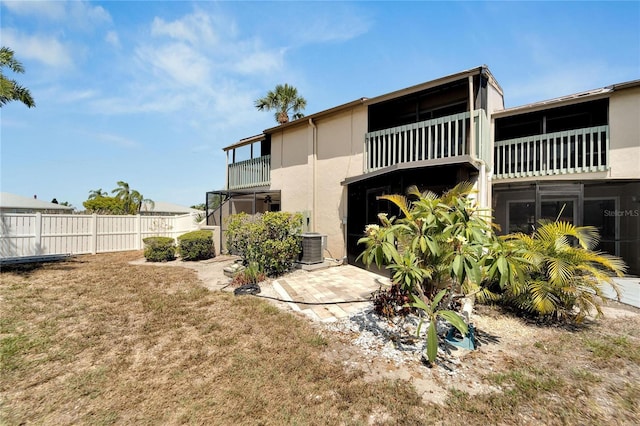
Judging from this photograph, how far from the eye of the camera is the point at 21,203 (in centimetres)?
2091

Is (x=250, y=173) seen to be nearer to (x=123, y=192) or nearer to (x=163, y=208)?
(x=163, y=208)

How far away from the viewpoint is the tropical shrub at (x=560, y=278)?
4375mm

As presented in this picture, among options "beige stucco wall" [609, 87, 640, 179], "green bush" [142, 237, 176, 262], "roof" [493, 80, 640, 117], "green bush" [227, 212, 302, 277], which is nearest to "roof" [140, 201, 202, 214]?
"green bush" [142, 237, 176, 262]

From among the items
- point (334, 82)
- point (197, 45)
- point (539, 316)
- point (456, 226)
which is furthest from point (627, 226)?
point (197, 45)

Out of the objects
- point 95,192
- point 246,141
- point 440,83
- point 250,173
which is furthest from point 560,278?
point 95,192

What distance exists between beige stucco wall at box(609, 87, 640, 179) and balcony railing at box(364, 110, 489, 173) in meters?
3.37

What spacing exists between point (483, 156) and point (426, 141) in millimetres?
1702

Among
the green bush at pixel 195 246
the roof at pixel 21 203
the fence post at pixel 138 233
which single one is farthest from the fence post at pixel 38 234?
the roof at pixel 21 203

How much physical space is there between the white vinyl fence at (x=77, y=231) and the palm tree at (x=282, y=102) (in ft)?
28.0

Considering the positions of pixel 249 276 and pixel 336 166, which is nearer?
pixel 249 276

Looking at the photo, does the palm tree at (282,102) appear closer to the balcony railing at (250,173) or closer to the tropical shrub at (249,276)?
the balcony railing at (250,173)

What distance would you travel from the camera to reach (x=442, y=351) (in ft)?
11.8

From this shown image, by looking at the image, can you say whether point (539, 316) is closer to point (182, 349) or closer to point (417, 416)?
point (417, 416)

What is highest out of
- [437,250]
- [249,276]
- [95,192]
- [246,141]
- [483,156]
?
[246,141]
